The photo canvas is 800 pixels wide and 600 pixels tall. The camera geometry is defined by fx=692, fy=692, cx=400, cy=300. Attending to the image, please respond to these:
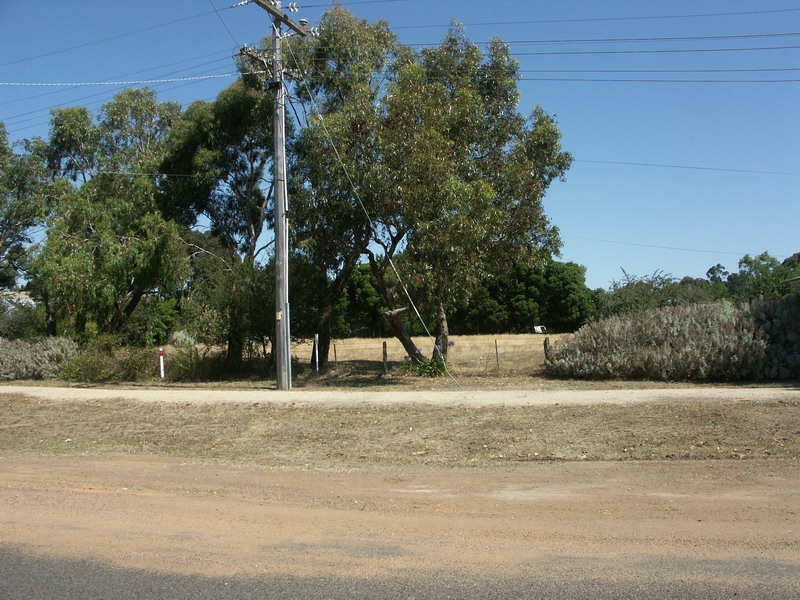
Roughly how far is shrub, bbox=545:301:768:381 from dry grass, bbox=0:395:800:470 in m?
5.54

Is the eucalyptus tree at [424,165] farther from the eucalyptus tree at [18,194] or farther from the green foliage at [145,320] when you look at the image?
the eucalyptus tree at [18,194]

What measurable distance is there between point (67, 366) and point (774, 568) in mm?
22911

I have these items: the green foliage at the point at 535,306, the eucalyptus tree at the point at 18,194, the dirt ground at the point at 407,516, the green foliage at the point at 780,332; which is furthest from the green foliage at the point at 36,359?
the green foliage at the point at 535,306

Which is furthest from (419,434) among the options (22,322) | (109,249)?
(22,322)

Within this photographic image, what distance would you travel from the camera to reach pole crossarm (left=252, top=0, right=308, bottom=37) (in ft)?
59.1

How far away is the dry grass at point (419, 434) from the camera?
998 cm

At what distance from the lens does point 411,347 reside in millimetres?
23125

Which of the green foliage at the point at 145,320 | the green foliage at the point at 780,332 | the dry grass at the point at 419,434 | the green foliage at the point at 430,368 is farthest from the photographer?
the green foliage at the point at 145,320

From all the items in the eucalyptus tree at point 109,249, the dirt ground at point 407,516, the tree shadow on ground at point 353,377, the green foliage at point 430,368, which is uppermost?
the eucalyptus tree at point 109,249

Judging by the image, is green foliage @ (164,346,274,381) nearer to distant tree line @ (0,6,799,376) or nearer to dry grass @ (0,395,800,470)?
distant tree line @ (0,6,799,376)

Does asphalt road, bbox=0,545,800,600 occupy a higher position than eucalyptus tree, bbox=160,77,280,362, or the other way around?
eucalyptus tree, bbox=160,77,280,362

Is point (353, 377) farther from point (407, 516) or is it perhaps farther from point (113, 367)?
point (407, 516)

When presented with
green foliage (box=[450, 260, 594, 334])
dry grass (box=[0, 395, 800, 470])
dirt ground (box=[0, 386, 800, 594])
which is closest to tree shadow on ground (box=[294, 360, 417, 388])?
dry grass (box=[0, 395, 800, 470])

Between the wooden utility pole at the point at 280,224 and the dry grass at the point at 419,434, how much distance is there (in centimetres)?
375
